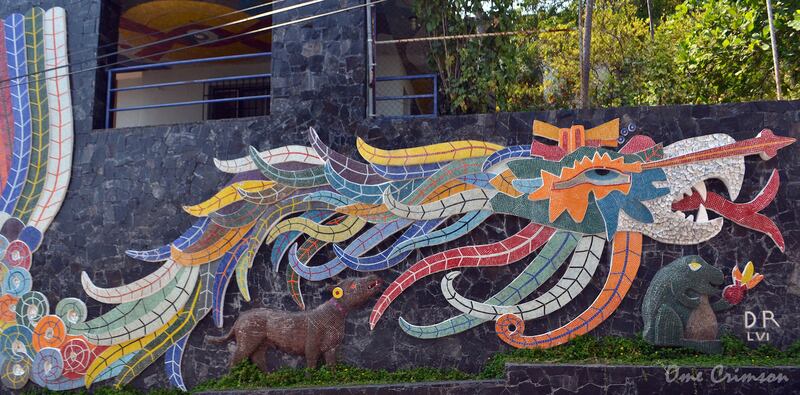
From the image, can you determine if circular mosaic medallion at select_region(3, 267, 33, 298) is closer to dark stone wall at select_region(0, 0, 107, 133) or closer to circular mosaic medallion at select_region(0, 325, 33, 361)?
circular mosaic medallion at select_region(0, 325, 33, 361)

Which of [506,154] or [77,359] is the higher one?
[506,154]

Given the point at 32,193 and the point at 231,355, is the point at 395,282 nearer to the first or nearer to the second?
the point at 231,355

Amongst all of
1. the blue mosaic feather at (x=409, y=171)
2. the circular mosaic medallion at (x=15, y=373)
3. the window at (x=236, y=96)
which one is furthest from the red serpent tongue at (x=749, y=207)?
the circular mosaic medallion at (x=15, y=373)

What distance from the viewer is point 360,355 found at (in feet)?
28.3

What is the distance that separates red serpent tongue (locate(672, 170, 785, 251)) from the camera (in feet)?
26.8

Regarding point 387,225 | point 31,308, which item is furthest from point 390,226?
point 31,308

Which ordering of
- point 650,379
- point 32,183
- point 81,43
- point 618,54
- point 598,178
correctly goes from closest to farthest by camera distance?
point 650,379 < point 598,178 < point 32,183 < point 81,43 < point 618,54

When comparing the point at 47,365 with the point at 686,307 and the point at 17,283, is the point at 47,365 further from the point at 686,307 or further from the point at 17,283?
the point at 686,307

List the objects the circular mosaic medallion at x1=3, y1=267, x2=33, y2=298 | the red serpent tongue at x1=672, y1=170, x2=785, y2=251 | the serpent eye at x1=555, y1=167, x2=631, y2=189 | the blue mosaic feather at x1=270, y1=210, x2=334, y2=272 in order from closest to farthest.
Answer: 1. the red serpent tongue at x1=672, y1=170, x2=785, y2=251
2. the serpent eye at x1=555, y1=167, x2=631, y2=189
3. the blue mosaic feather at x1=270, y1=210, x2=334, y2=272
4. the circular mosaic medallion at x1=3, y1=267, x2=33, y2=298

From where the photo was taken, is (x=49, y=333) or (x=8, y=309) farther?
(x=8, y=309)

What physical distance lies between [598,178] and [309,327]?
11.9 ft

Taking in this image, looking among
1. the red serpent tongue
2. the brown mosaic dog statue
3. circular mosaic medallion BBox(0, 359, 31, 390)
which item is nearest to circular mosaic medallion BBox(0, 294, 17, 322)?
circular mosaic medallion BBox(0, 359, 31, 390)

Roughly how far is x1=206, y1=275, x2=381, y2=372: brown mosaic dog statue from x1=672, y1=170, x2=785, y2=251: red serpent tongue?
3.58m

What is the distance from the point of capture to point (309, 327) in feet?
28.4
